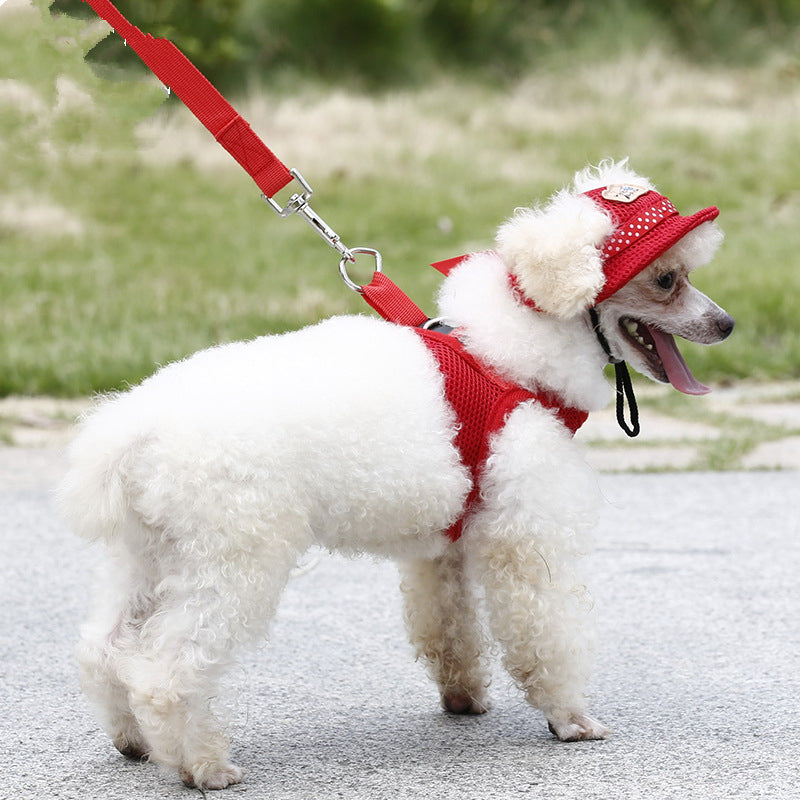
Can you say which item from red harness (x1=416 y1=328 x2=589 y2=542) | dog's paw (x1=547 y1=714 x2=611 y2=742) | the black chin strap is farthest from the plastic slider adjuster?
dog's paw (x1=547 y1=714 x2=611 y2=742)

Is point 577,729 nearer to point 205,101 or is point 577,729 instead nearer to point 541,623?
point 541,623

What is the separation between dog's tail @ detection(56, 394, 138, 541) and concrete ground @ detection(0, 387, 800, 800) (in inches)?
20.1

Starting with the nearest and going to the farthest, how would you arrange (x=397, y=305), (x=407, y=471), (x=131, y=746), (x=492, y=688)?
1. (x=407, y=471)
2. (x=131, y=746)
3. (x=397, y=305)
4. (x=492, y=688)

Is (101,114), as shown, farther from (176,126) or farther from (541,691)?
(176,126)

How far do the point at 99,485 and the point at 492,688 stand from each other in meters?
1.44

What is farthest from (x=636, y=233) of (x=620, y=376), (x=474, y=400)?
(x=474, y=400)

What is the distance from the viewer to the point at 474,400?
2975 mm

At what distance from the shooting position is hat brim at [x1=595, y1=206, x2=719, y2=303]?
9.75 ft

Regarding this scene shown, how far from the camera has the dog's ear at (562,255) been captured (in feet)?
9.70

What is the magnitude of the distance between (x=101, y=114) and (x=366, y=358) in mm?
3373

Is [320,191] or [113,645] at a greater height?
[113,645]

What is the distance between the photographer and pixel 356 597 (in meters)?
4.40

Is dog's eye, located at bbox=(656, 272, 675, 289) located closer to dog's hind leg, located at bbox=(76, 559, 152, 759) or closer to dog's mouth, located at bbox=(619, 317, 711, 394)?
dog's mouth, located at bbox=(619, 317, 711, 394)

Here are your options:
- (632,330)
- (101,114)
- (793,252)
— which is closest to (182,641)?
(632,330)
